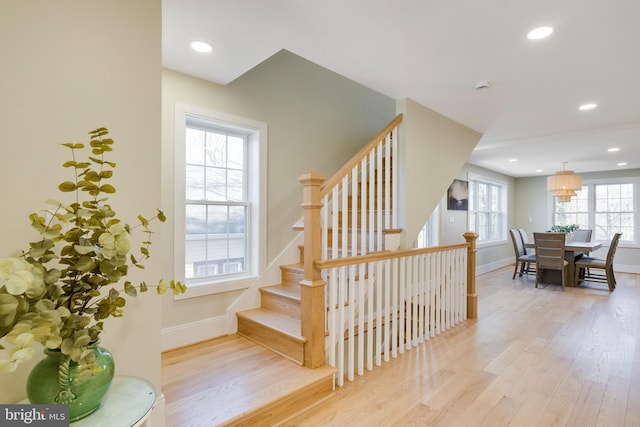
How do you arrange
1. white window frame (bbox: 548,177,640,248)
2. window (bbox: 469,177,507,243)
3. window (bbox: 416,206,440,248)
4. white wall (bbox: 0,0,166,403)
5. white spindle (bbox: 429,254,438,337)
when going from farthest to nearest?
1. white window frame (bbox: 548,177,640,248)
2. window (bbox: 469,177,507,243)
3. window (bbox: 416,206,440,248)
4. white spindle (bbox: 429,254,438,337)
5. white wall (bbox: 0,0,166,403)

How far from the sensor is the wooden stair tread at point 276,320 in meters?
2.53

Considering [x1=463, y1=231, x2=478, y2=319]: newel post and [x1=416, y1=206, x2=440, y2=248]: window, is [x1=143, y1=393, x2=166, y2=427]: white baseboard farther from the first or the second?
[x1=416, y1=206, x2=440, y2=248]: window

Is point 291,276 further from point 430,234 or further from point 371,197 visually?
point 430,234

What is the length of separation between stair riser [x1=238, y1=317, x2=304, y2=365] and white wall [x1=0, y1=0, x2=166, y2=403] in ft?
3.40

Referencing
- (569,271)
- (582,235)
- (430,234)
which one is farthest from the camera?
(582,235)

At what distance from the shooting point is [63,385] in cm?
103

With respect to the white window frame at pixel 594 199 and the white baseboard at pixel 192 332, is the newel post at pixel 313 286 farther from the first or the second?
the white window frame at pixel 594 199

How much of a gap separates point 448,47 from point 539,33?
21.0 inches

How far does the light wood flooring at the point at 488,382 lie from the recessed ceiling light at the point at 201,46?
7.27 feet

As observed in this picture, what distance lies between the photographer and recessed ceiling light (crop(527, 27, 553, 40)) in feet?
6.81

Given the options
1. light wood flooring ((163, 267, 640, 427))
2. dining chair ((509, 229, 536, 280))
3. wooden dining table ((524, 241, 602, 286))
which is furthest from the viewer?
dining chair ((509, 229, 536, 280))

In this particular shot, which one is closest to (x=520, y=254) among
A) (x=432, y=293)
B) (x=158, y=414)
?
(x=432, y=293)

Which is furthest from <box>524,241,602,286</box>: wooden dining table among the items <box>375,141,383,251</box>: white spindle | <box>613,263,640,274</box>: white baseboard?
<box>375,141,383,251</box>: white spindle

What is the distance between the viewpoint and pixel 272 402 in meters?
1.94
